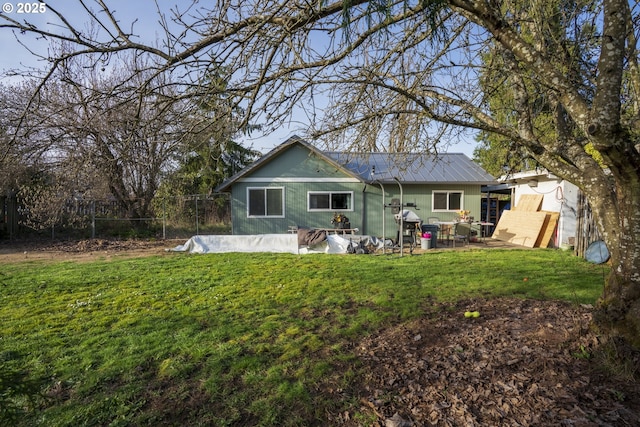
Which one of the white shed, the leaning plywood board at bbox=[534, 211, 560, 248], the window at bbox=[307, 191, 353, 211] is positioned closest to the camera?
the white shed

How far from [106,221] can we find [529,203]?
771 inches

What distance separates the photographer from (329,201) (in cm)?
1589

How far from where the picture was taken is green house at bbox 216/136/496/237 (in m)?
15.6

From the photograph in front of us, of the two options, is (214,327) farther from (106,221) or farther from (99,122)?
(106,221)

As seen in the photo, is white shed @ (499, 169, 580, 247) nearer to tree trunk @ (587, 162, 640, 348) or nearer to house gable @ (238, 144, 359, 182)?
house gable @ (238, 144, 359, 182)

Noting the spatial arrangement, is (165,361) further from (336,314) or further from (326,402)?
(336,314)

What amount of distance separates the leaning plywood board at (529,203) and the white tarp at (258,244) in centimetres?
725

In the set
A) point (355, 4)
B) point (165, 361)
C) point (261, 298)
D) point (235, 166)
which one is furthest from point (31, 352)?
point (235, 166)

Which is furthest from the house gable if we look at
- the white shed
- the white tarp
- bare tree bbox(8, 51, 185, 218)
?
bare tree bbox(8, 51, 185, 218)

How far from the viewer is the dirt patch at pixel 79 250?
11.3 metres

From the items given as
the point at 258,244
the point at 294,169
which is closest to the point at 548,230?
the point at 294,169

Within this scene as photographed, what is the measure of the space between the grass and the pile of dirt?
1.20 ft

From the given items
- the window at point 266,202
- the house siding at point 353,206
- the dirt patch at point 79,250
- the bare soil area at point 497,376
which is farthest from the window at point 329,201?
the bare soil area at point 497,376

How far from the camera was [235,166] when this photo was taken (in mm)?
27125
